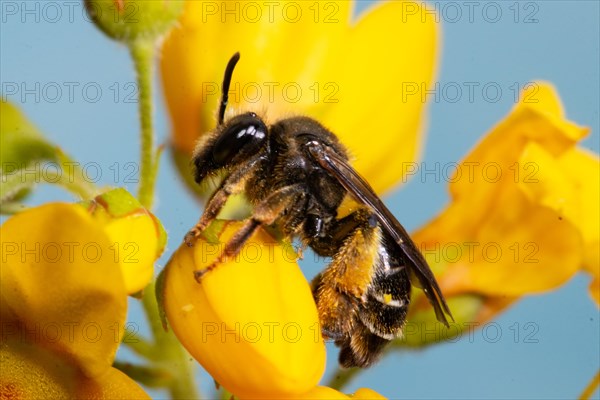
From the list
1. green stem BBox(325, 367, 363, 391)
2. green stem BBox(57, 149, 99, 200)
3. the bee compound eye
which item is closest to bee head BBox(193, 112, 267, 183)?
the bee compound eye

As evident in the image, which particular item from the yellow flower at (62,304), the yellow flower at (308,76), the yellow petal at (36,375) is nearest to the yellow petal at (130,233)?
the yellow flower at (62,304)

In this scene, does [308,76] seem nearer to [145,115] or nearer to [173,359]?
[145,115]

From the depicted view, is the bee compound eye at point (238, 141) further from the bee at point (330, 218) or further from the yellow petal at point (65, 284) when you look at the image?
the yellow petal at point (65, 284)

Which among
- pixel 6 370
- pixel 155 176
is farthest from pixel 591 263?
pixel 6 370

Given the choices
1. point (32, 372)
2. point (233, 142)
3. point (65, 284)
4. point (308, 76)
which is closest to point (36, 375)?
point (32, 372)

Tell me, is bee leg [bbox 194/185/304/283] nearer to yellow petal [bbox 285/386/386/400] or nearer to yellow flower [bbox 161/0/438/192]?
yellow petal [bbox 285/386/386/400]
